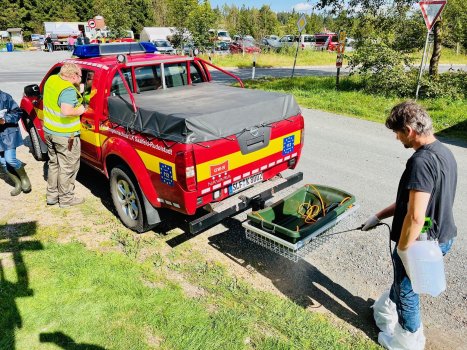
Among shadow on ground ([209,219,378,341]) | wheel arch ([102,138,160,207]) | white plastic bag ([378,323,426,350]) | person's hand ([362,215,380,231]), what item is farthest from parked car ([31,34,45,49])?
white plastic bag ([378,323,426,350])

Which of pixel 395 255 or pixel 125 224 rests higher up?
pixel 395 255

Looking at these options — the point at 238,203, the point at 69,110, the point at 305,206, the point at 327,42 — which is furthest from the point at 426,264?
the point at 327,42

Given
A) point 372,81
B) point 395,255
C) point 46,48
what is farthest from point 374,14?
point 46,48

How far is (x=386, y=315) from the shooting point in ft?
9.98

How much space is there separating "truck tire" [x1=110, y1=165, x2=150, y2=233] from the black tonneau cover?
628 millimetres

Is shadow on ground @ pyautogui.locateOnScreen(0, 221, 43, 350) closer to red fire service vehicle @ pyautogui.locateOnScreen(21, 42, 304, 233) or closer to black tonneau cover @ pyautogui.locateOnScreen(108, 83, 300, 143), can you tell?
red fire service vehicle @ pyautogui.locateOnScreen(21, 42, 304, 233)

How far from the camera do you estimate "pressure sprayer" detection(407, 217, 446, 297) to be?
8.20ft

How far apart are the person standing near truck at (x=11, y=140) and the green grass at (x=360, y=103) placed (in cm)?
839

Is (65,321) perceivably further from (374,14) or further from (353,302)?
(374,14)

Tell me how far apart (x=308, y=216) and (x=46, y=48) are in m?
48.7

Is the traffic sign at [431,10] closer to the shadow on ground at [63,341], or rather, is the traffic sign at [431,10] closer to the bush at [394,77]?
the bush at [394,77]

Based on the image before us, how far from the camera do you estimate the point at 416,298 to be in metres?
2.72

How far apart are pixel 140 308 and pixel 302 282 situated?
63.1 inches

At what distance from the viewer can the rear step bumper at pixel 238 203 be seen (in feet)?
12.4
